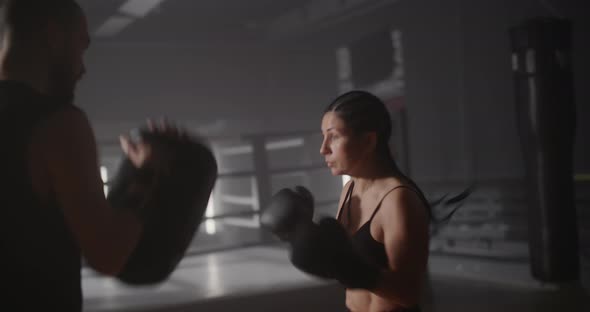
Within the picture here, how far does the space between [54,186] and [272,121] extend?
813 centimetres

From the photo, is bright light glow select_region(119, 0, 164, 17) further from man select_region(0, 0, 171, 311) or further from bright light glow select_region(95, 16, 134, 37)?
man select_region(0, 0, 171, 311)

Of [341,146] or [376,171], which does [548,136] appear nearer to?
[376,171]

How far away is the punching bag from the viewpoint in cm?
398

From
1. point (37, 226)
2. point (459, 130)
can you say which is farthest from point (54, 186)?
point (459, 130)

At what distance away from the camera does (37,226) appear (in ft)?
3.46

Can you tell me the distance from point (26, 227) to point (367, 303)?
823mm

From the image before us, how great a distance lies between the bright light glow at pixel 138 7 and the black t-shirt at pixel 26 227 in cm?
631

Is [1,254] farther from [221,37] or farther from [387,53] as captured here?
[221,37]

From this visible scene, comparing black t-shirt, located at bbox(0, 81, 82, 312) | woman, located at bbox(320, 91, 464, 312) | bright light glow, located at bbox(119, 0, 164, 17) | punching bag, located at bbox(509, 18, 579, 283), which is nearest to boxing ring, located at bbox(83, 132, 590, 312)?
punching bag, located at bbox(509, 18, 579, 283)

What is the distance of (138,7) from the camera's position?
7.24 metres

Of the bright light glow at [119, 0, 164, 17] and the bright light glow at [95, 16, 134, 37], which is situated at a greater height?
the bright light glow at [119, 0, 164, 17]

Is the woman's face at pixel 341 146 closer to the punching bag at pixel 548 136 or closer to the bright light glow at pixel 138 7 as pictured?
the punching bag at pixel 548 136

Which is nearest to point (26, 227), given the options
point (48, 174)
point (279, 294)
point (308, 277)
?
point (48, 174)

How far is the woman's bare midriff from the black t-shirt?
0.71m
